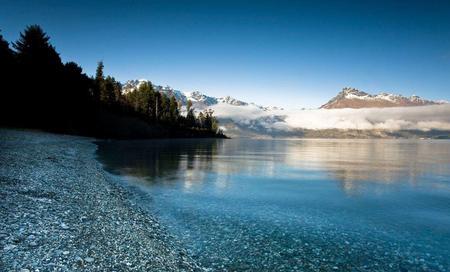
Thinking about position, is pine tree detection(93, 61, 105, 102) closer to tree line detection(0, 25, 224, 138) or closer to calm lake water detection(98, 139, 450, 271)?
tree line detection(0, 25, 224, 138)

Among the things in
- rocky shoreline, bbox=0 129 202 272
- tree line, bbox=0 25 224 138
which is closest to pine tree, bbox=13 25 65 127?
tree line, bbox=0 25 224 138

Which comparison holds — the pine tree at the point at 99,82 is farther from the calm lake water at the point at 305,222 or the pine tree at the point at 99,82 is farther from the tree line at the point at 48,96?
the calm lake water at the point at 305,222

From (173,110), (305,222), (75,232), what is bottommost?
(305,222)

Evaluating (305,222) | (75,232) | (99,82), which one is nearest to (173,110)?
(99,82)

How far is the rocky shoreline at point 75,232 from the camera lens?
11.6m

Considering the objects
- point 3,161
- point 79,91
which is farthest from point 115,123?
point 3,161

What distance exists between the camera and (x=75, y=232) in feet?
48.0

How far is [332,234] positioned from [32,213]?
15435 millimetres

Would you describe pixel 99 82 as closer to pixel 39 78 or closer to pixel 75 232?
pixel 39 78

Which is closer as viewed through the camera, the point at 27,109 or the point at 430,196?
the point at 430,196

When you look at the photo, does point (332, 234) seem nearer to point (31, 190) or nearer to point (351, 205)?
point (351, 205)

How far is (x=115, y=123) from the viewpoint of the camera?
13062 cm

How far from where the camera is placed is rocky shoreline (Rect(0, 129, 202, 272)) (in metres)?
11.6

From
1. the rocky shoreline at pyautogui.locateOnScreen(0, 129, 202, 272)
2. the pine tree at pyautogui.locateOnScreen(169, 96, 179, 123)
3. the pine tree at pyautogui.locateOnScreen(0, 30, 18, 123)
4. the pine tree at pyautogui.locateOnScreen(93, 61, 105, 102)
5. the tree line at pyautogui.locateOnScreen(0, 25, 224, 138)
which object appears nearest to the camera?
the rocky shoreline at pyautogui.locateOnScreen(0, 129, 202, 272)
